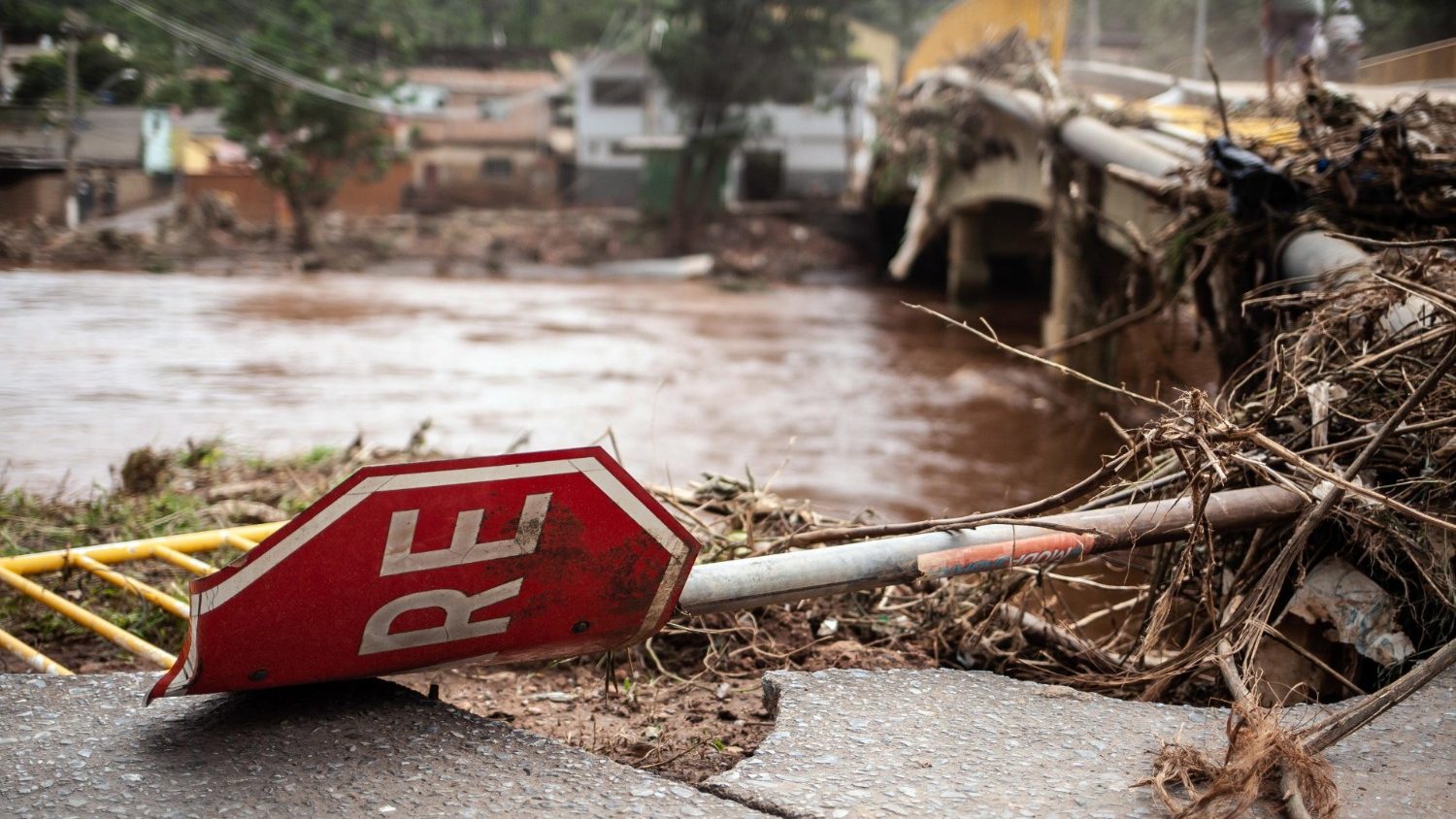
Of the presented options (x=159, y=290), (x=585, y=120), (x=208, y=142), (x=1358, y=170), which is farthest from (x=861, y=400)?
(x=585, y=120)

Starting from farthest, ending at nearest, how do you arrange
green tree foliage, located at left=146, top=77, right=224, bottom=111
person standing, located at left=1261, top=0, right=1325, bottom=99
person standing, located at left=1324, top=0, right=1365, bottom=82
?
green tree foliage, located at left=146, top=77, right=224, bottom=111, person standing, located at left=1324, top=0, right=1365, bottom=82, person standing, located at left=1261, top=0, right=1325, bottom=99

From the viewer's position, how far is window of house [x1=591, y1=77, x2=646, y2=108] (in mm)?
37062

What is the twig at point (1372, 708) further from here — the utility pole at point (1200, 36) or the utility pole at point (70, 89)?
the utility pole at point (70, 89)

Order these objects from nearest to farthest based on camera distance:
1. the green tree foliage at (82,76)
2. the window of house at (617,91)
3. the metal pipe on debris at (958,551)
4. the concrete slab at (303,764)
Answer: the concrete slab at (303,764), the metal pipe on debris at (958,551), the green tree foliage at (82,76), the window of house at (617,91)

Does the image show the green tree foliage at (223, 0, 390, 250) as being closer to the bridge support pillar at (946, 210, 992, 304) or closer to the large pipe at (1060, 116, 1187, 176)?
the bridge support pillar at (946, 210, 992, 304)

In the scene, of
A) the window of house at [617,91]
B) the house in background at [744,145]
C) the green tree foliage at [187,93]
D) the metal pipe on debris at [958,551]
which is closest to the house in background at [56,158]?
the green tree foliage at [187,93]

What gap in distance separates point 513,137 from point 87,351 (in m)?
29.2

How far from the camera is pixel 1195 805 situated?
2094mm

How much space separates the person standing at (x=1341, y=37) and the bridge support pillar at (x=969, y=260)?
9.61 meters

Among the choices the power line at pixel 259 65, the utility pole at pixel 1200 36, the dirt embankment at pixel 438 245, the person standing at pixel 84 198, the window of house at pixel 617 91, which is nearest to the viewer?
the utility pole at pixel 1200 36

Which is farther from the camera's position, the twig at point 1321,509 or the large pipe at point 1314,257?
the large pipe at point 1314,257

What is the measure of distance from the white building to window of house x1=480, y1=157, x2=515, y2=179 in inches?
145

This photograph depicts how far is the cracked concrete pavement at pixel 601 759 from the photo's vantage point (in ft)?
7.18

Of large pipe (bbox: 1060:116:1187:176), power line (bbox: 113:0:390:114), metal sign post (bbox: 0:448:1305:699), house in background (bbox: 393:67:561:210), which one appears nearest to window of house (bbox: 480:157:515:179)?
house in background (bbox: 393:67:561:210)
